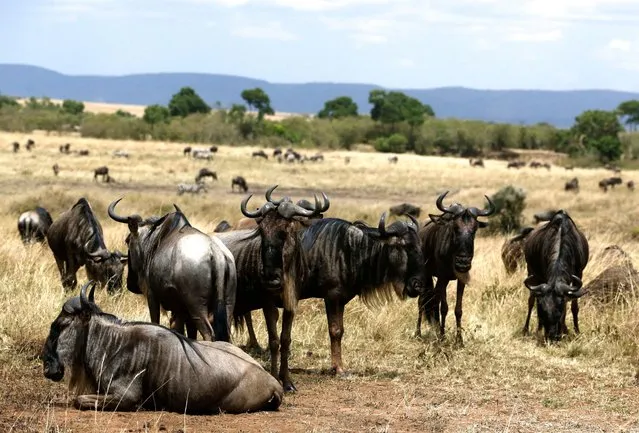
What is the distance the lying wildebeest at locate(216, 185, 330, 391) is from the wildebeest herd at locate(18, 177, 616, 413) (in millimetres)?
11

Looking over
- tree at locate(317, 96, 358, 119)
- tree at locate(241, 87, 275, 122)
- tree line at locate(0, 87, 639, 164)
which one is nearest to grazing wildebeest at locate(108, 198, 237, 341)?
tree line at locate(0, 87, 639, 164)

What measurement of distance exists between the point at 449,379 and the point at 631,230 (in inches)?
622

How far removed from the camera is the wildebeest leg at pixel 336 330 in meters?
8.53

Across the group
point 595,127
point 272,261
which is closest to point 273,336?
point 272,261

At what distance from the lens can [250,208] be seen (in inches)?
986

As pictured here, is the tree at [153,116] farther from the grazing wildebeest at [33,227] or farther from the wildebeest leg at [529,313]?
the wildebeest leg at [529,313]

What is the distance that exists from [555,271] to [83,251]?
5367mm

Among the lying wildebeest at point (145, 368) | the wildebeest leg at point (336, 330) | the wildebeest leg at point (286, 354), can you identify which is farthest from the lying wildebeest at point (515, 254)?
the lying wildebeest at point (145, 368)

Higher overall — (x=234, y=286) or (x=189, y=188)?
(x=234, y=286)

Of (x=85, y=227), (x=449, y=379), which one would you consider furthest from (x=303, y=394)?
(x=85, y=227)

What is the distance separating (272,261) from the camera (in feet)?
→ 24.7

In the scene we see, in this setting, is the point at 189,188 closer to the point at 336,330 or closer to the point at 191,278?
the point at 336,330

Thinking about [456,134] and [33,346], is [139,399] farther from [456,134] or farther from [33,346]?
[456,134]

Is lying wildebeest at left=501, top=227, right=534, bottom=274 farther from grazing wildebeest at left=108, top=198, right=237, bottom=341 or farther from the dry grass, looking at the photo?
grazing wildebeest at left=108, top=198, right=237, bottom=341
